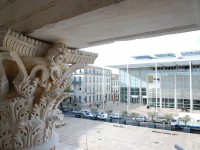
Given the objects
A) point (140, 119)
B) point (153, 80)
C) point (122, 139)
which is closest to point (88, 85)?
point (153, 80)

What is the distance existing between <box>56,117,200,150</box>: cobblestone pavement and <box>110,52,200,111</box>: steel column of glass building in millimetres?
9975

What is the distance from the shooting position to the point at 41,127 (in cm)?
190

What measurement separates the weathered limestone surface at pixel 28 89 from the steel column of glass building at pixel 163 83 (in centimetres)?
2222

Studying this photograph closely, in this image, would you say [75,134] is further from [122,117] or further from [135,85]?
[135,85]

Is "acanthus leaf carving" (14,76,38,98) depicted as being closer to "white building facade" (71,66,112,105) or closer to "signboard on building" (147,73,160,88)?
"signboard on building" (147,73,160,88)

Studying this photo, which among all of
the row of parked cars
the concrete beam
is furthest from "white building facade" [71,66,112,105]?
the concrete beam

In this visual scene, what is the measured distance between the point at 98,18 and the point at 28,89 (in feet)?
2.95

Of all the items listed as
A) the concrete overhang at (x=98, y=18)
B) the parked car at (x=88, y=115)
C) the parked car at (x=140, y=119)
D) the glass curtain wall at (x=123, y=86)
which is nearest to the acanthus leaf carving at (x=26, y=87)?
the concrete overhang at (x=98, y=18)

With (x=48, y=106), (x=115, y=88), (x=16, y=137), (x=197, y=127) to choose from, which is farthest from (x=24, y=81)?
(x=115, y=88)

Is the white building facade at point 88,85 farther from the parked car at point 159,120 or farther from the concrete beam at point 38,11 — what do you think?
the concrete beam at point 38,11

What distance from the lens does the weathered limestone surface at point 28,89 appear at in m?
1.69

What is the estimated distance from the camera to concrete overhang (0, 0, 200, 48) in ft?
3.63

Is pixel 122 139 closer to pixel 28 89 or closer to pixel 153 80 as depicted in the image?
pixel 28 89

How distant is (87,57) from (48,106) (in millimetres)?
666
